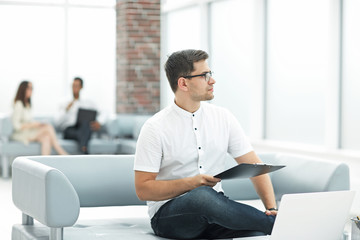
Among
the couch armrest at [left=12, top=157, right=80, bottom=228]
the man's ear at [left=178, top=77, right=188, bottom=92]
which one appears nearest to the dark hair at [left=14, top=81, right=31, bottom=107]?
the couch armrest at [left=12, top=157, right=80, bottom=228]

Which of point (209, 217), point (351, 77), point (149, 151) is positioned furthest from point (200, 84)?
point (351, 77)

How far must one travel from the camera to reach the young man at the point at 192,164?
9.09 feet

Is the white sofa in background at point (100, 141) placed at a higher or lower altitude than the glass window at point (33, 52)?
lower

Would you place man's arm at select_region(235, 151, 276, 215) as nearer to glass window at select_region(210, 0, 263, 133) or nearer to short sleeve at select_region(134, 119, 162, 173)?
short sleeve at select_region(134, 119, 162, 173)

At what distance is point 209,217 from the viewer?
2.76m

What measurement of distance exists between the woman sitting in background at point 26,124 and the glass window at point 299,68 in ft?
9.67

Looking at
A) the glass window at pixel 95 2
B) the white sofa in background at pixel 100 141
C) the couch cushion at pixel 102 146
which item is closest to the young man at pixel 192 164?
the white sofa in background at pixel 100 141

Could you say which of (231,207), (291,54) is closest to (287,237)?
(231,207)

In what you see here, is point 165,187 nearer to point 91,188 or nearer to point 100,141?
point 91,188

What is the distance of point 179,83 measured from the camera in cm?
302

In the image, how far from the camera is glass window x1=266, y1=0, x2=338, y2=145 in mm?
6297

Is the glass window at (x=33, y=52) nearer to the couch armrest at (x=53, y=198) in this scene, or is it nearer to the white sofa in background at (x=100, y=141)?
the white sofa in background at (x=100, y=141)

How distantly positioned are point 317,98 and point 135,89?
149 inches

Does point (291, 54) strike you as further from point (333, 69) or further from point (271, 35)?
point (333, 69)
